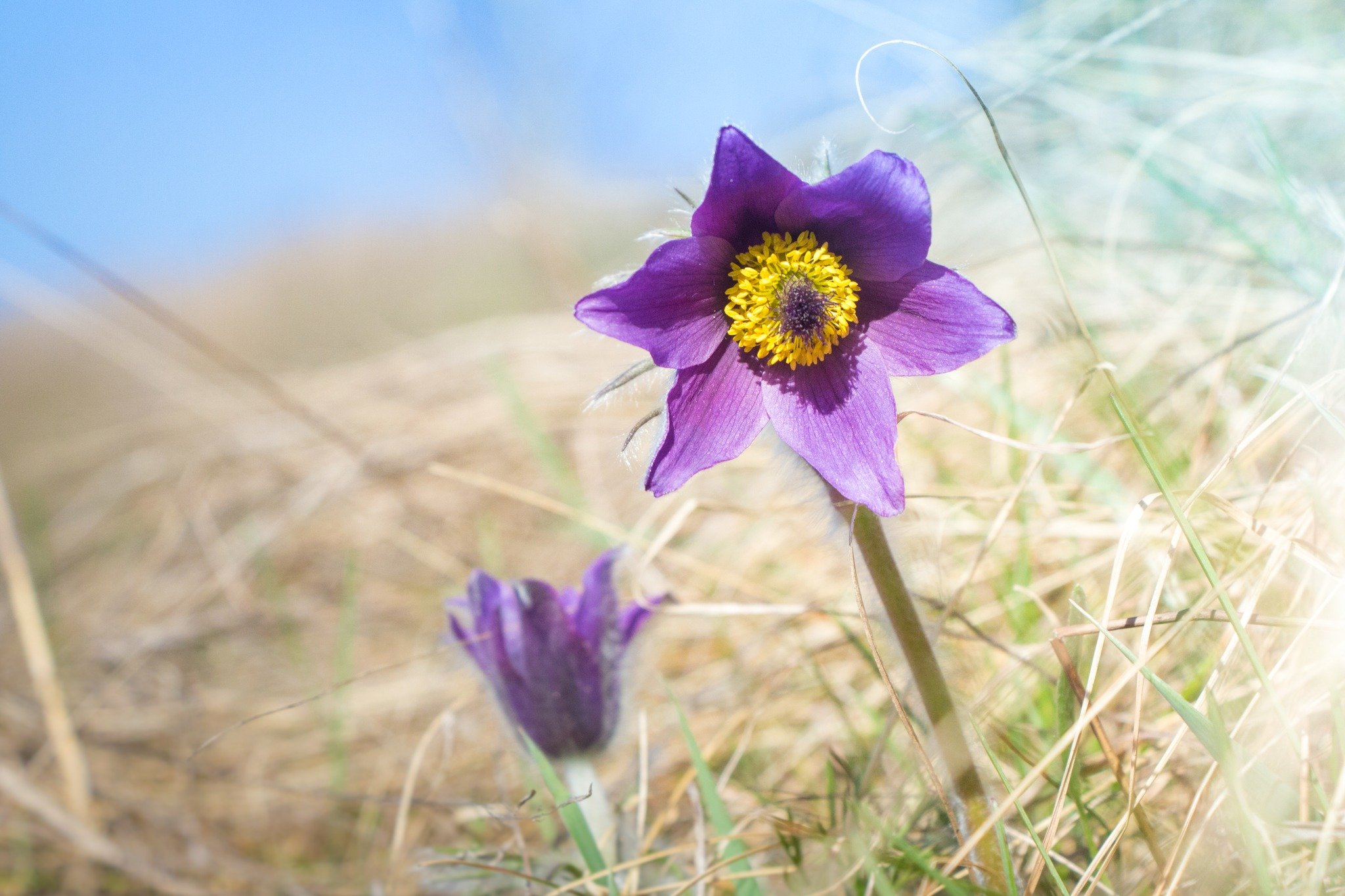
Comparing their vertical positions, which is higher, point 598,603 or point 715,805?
point 598,603

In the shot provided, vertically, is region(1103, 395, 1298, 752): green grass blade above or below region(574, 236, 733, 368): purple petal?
below

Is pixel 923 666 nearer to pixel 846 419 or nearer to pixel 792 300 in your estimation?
pixel 846 419

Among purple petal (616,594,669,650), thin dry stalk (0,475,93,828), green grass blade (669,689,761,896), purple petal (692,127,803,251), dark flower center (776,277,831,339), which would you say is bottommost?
green grass blade (669,689,761,896)

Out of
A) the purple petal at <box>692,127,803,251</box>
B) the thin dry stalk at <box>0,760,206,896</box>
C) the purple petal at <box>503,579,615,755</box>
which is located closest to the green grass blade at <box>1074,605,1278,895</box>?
the purple petal at <box>692,127,803,251</box>

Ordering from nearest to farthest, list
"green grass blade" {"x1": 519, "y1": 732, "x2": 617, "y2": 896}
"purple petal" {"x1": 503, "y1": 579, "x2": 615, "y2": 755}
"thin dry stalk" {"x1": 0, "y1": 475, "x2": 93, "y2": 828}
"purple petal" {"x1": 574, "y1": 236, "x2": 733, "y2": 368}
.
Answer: "purple petal" {"x1": 574, "y1": 236, "x2": 733, "y2": 368} < "green grass blade" {"x1": 519, "y1": 732, "x2": 617, "y2": 896} < "purple petal" {"x1": 503, "y1": 579, "x2": 615, "y2": 755} < "thin dry stalk" {"x1": 0, "y1": 475, "x2": 93, "y2": 828}

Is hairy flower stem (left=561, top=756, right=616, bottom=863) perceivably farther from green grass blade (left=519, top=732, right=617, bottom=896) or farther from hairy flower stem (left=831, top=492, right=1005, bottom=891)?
hairy flower stem (left=831, top=492, right=1005, bottom=891)

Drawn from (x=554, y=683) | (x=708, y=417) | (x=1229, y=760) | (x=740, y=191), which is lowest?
(x=1229, y=760)

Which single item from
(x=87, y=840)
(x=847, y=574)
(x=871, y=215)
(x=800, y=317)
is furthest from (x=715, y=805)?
(x=87, y=840)
